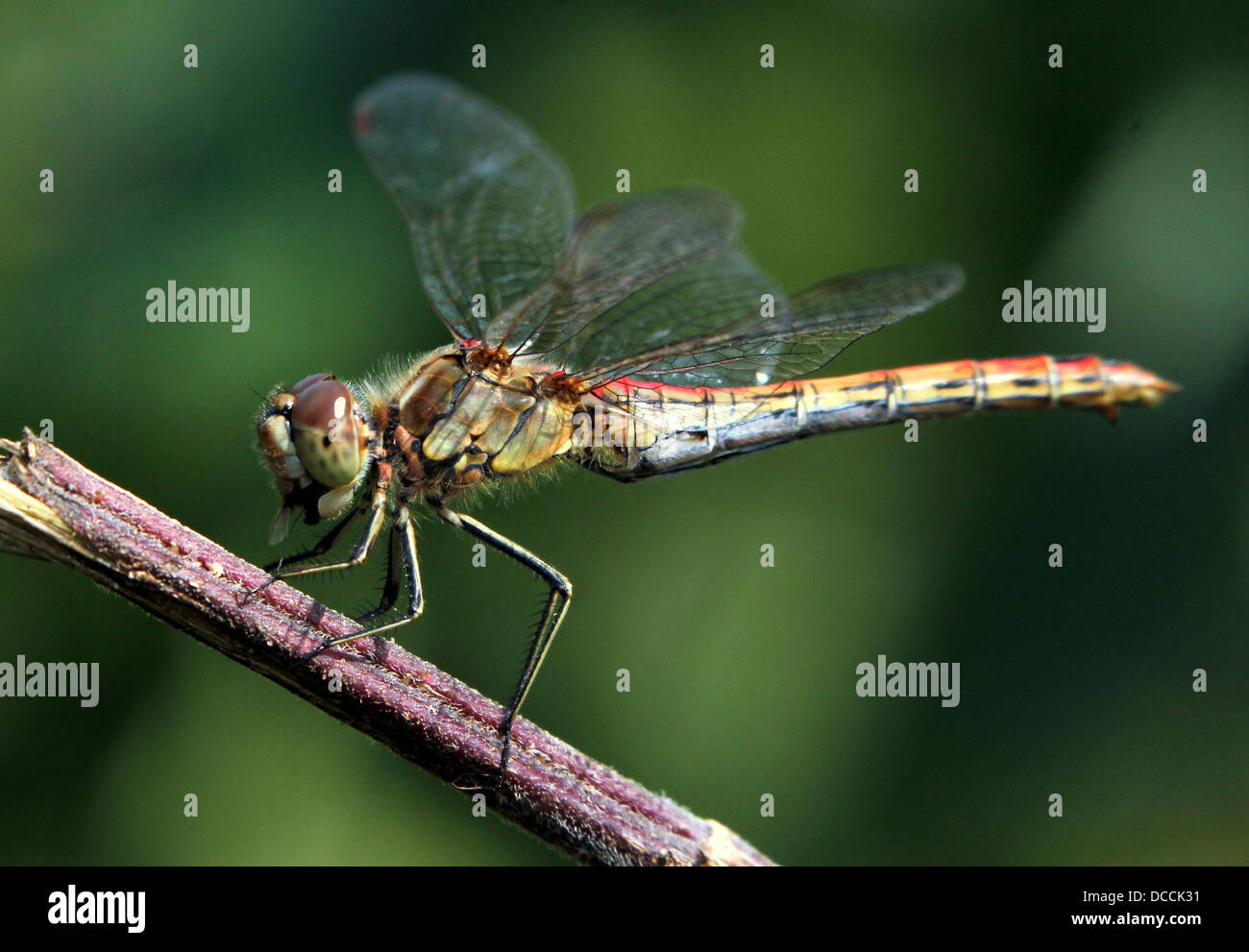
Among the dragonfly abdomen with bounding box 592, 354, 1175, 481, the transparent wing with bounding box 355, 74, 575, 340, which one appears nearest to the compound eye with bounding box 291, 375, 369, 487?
the transparent wing with bounding box 355, 74, 575, 340

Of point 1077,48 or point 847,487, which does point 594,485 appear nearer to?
point 847,487

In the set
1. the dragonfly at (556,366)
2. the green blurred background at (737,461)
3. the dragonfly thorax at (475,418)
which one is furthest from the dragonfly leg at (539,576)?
the green blurred background at (737,461)

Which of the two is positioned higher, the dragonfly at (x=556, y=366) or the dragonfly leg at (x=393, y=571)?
the dragonfly at (x=556, y=366)

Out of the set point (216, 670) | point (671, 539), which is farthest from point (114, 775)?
point (671, 539)

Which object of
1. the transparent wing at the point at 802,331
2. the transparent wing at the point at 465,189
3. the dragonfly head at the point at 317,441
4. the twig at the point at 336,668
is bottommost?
the twig at the point at 336,668

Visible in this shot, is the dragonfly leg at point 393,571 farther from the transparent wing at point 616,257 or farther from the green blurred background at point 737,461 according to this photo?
the transparent wing at point 616,257

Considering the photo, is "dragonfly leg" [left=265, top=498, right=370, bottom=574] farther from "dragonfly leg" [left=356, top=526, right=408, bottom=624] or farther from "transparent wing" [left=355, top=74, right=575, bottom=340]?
"transparent wing" [left=355, top=74, right=575, bottom=340]

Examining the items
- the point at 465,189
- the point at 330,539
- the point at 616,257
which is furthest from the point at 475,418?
the point at 465,189
